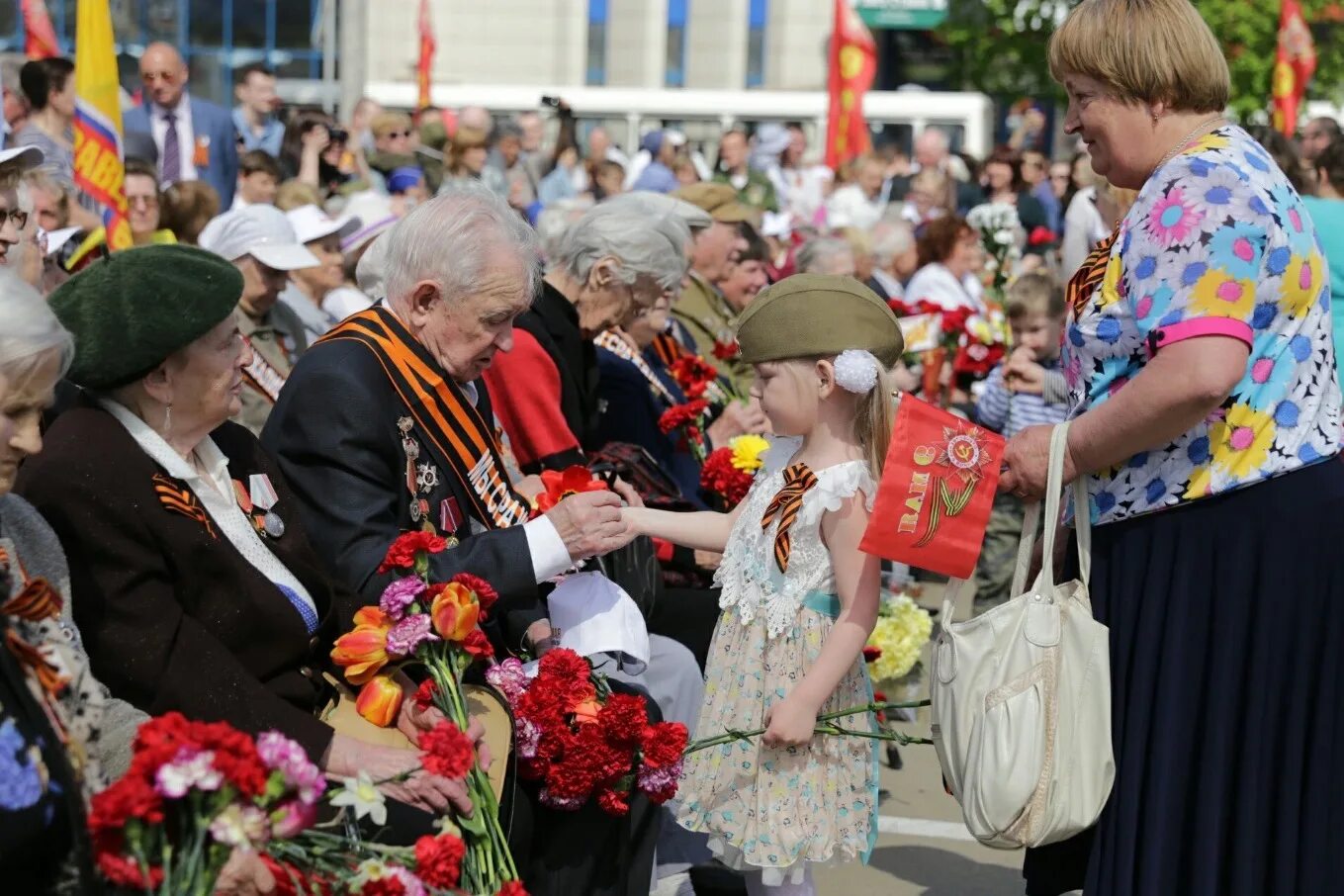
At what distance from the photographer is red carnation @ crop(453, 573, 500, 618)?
10.7ft

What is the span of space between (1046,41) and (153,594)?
2779 cm

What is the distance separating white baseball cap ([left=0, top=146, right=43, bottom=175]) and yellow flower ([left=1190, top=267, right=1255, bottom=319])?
9.19 feet

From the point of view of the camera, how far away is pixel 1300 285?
3053 mm

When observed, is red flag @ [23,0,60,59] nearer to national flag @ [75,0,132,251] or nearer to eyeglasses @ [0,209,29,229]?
national flag @ [75,0,132,251]

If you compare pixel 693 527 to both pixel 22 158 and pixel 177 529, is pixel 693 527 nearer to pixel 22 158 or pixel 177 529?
pixel 177 529

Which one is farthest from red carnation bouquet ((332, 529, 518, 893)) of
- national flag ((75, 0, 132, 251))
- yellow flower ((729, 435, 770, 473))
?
national flag ((75, 0, 132, 251))

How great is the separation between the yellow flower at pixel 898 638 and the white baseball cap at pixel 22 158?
280 cm

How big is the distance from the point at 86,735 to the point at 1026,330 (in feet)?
16.8

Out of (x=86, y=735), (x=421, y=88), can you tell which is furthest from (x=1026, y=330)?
(x=421, y=88)

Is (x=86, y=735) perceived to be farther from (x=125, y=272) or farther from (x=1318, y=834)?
(x=1318, y=834)

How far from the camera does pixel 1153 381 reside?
116 inches

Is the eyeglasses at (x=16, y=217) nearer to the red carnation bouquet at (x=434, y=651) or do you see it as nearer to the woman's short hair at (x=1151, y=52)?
the red carnation bouquet at (x=434, y=651)

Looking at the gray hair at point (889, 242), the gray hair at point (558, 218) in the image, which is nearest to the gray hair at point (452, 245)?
→ the gray hair at point (558, 218)

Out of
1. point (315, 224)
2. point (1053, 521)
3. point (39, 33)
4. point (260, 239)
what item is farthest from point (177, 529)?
point (39, 33)
